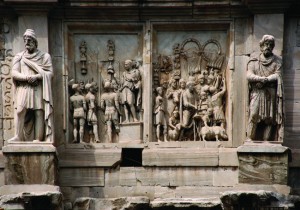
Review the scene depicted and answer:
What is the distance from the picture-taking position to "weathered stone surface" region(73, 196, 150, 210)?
16469 millimetres

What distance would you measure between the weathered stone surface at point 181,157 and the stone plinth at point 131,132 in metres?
0.32

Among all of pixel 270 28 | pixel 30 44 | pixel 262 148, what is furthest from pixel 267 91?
pixel 30 44

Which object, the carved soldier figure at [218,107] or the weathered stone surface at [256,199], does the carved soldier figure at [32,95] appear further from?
the weathered stone surface at [256,199]

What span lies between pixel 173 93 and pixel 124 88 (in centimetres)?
75

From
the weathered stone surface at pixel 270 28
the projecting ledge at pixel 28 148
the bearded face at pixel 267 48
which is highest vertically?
the weathered stone surface at pixel 270 28

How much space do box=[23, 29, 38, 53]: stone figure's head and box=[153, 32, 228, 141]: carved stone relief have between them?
76.5 inches

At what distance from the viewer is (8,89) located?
1711 cm

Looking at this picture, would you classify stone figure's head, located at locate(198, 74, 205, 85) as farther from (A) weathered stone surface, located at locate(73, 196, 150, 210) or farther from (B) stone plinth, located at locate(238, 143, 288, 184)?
(A) weathered stone surface, located at locate(73, 196, 150, 210)

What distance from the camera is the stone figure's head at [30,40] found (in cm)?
1648

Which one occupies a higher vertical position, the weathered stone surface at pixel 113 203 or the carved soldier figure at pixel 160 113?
the carved soldier figure at pixel 160 113

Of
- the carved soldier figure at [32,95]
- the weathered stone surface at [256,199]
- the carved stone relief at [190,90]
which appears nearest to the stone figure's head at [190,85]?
the carved stone relief at [190,90]

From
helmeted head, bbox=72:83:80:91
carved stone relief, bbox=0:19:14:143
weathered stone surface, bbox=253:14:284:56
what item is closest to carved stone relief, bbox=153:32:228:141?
weathered stone surface, bbox=253:14:284:56

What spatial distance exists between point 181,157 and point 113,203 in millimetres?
1238

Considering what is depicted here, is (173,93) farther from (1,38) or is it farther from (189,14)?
(1,38)
